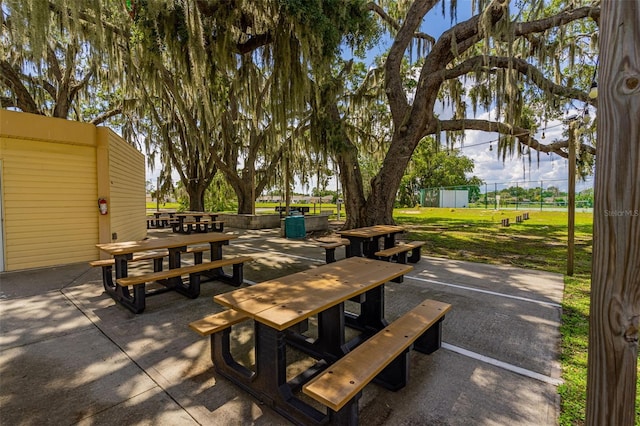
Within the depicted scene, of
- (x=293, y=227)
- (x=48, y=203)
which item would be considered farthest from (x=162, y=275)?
(x=293, y=227)

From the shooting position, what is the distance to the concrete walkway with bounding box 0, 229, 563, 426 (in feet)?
6.29

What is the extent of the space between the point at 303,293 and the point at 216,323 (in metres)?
0.74

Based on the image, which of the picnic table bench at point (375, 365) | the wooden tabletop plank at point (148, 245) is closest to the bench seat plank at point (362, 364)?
the picnic table bench at point (375, 365)

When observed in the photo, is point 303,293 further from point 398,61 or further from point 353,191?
point 398,61

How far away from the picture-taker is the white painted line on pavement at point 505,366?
2266 mm

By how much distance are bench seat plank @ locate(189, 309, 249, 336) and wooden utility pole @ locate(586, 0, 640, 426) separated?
6.21ft

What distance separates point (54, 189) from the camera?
5969mm

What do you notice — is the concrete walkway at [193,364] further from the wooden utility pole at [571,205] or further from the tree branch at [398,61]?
the tree branch at [398,61]

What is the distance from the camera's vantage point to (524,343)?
283cm

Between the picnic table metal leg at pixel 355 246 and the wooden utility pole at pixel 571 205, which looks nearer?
the wooden utility pole at pixel 571 205

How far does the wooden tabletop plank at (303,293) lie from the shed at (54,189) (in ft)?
19.3

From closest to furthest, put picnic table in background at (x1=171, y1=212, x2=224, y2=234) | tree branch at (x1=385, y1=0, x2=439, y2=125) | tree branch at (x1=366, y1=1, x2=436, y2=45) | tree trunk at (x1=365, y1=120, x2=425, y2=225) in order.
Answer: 1. tree branch at (x1=385, y1=0, x2=439, y2=125)
2. tree trunk at (x1=365, y1=120, x2=425, y2=225)
3. tree branch at (x1=366, y1=1, x2=436, y2=45)
4. picnic table in background at (x1=171, y1=212, x2=224, y2=234)

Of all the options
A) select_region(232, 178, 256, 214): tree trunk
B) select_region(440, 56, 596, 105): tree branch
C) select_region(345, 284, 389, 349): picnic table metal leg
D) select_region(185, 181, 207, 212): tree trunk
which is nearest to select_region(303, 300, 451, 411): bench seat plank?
select_region(345, 284, 389, 349): picnic table metal leg

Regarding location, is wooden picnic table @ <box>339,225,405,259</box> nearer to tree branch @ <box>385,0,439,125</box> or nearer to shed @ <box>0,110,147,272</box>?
tree branch @ <box>385,0,439,125</box>
